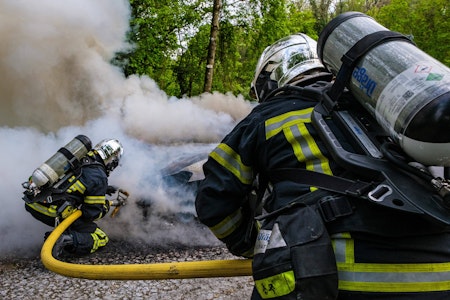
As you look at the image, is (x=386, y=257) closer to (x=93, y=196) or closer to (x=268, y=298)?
(x=268, y=298)

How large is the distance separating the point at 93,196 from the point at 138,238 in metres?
0.76

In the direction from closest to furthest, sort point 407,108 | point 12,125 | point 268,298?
point 407,108, point 268,298, point 12,125

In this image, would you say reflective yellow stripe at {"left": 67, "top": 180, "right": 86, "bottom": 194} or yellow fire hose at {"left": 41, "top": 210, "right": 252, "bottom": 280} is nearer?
yellow fire hose at {"left": 41, "top": 210, "right": 252, "bottom": 280}

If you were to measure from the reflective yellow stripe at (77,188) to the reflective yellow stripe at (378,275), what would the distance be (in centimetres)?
365

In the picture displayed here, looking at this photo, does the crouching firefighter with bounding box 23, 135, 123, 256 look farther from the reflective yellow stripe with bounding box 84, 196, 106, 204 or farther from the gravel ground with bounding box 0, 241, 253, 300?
the gravel ground with bounding box 0, 241, 253, 300

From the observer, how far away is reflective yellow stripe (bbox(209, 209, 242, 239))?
1.96 meters

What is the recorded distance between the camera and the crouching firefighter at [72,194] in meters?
4.32

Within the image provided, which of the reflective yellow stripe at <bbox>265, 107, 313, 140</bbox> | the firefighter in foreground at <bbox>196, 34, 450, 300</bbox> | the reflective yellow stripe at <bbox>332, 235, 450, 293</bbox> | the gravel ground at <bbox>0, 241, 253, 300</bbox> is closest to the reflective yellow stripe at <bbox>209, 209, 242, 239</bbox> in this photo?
the firefighter in foreground at <bbox>196, 34, 450, 300</bbox>

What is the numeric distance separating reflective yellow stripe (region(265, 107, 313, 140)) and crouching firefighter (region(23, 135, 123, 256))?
3.26 meters

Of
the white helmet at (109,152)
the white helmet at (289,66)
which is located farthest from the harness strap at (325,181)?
the white helmet at (109,152)

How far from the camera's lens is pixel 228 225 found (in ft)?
6.51

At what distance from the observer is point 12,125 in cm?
817

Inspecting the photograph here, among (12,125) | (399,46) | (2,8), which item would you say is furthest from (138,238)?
(2,8)

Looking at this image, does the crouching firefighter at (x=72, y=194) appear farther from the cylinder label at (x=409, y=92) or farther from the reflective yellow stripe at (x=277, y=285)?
the cylinder label at (x=409, y=92)
